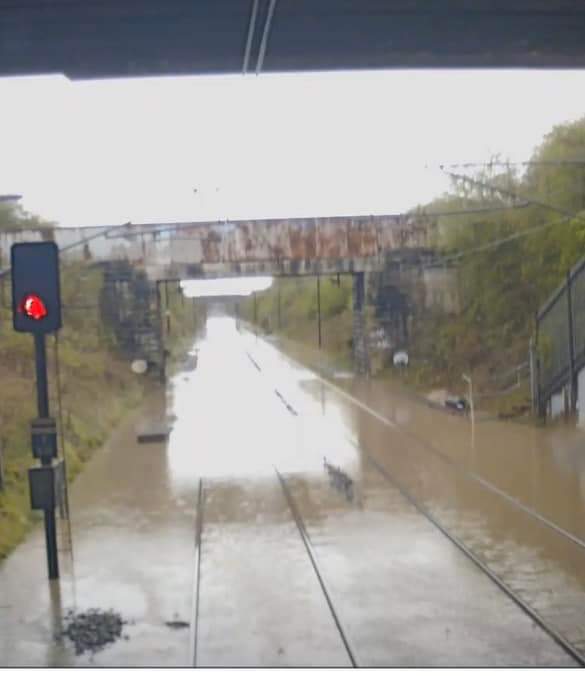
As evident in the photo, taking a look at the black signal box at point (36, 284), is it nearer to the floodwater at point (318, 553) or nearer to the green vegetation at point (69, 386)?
the floodwater at point (318, 553)

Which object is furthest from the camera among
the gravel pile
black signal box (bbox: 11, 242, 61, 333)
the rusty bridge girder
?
the rusty bridge girder

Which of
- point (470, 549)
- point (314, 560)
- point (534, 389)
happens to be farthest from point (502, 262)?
point (314, 560)

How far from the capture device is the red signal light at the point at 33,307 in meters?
8.08

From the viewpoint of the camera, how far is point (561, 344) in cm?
1773

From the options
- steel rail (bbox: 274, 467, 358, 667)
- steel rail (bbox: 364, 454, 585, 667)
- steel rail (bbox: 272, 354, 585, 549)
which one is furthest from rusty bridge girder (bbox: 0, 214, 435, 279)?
steel rail (bbox: 364, 454, 585, 667)

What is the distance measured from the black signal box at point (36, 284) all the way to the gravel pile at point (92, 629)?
210 cm

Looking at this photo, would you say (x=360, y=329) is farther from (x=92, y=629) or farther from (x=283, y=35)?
(x=283, y=35)

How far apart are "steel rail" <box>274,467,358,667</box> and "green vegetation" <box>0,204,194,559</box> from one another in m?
2.76

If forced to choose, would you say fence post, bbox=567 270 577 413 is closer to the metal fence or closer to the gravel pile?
the metal fence

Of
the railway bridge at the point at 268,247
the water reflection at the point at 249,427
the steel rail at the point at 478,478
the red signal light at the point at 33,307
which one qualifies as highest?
the railway bridge at the point at 268,247

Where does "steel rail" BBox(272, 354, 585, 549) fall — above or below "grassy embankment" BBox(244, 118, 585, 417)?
below

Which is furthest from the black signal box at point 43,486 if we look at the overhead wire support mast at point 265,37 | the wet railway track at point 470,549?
the overhead wire support mast at point 265,37

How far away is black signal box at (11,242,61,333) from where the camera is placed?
805 centimetres

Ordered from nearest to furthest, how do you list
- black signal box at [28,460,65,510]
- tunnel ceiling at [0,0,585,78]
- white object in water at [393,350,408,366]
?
tunnel ceiling at [0,0,585,78] → black signal box at [28,460,65,510] → white object in water at [393,350,408,366]
